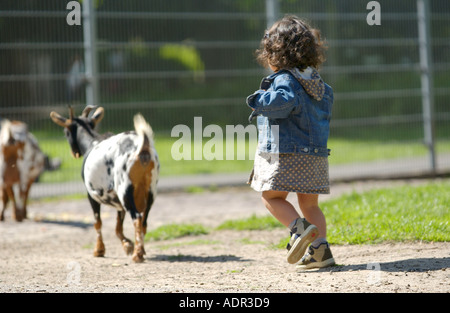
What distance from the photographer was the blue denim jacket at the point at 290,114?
5.68m

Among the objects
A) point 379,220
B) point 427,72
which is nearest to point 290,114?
point 379,220

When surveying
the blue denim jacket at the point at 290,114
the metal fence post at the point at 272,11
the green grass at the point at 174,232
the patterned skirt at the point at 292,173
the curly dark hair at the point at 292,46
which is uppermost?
the metal fence post at the point at 272,11

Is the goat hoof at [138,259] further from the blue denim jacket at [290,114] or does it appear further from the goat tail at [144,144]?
the blue denim jacket at [290,114]

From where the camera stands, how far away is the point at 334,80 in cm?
1428

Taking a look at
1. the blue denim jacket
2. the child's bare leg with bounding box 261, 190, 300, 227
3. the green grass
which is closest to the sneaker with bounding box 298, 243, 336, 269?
the child's bare leg with bounding box 261, 190, 300, 227

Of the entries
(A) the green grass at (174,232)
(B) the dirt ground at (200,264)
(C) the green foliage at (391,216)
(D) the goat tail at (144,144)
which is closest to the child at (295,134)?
(B) the dirt ground at (200,264)

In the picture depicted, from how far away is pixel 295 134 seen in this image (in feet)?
19.0

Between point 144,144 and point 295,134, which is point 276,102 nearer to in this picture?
point 295,134

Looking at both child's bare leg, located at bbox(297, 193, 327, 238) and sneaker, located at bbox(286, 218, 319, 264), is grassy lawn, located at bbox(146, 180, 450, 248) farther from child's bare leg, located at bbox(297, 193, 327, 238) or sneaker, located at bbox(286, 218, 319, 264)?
sneaker, located at bbox(286, 218, 319, 264)

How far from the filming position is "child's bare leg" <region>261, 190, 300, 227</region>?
19.2 ft

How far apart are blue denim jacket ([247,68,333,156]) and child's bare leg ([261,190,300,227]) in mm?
380

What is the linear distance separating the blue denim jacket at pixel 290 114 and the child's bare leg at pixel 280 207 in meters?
0.38
